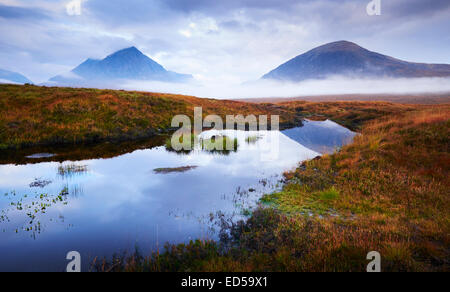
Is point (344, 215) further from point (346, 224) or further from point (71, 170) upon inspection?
point (71, 170)

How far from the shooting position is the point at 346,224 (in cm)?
809

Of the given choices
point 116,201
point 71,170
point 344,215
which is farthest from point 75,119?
point 344,215

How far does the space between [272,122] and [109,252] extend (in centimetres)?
4662

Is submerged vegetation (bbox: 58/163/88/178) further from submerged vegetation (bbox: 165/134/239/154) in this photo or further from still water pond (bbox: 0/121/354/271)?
submerged vegetation (bbox: 165/134/239/154)

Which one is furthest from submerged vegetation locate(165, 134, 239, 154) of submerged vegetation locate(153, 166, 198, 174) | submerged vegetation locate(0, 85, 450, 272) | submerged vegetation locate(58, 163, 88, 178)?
submerged vegetation locate(58, 163, 88, 178)

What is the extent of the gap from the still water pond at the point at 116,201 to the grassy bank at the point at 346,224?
1.40 metres

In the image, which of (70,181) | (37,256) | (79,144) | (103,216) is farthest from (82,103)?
(37,256)

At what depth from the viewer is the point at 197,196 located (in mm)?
12320

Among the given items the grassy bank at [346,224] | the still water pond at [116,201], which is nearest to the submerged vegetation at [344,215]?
the grassy bank at [346,224]

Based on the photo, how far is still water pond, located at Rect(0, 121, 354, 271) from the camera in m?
7.74

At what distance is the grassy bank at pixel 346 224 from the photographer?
571 cm

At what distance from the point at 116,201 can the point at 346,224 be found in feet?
36.1

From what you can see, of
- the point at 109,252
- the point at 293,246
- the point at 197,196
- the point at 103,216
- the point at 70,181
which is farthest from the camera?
the point at 70,181
